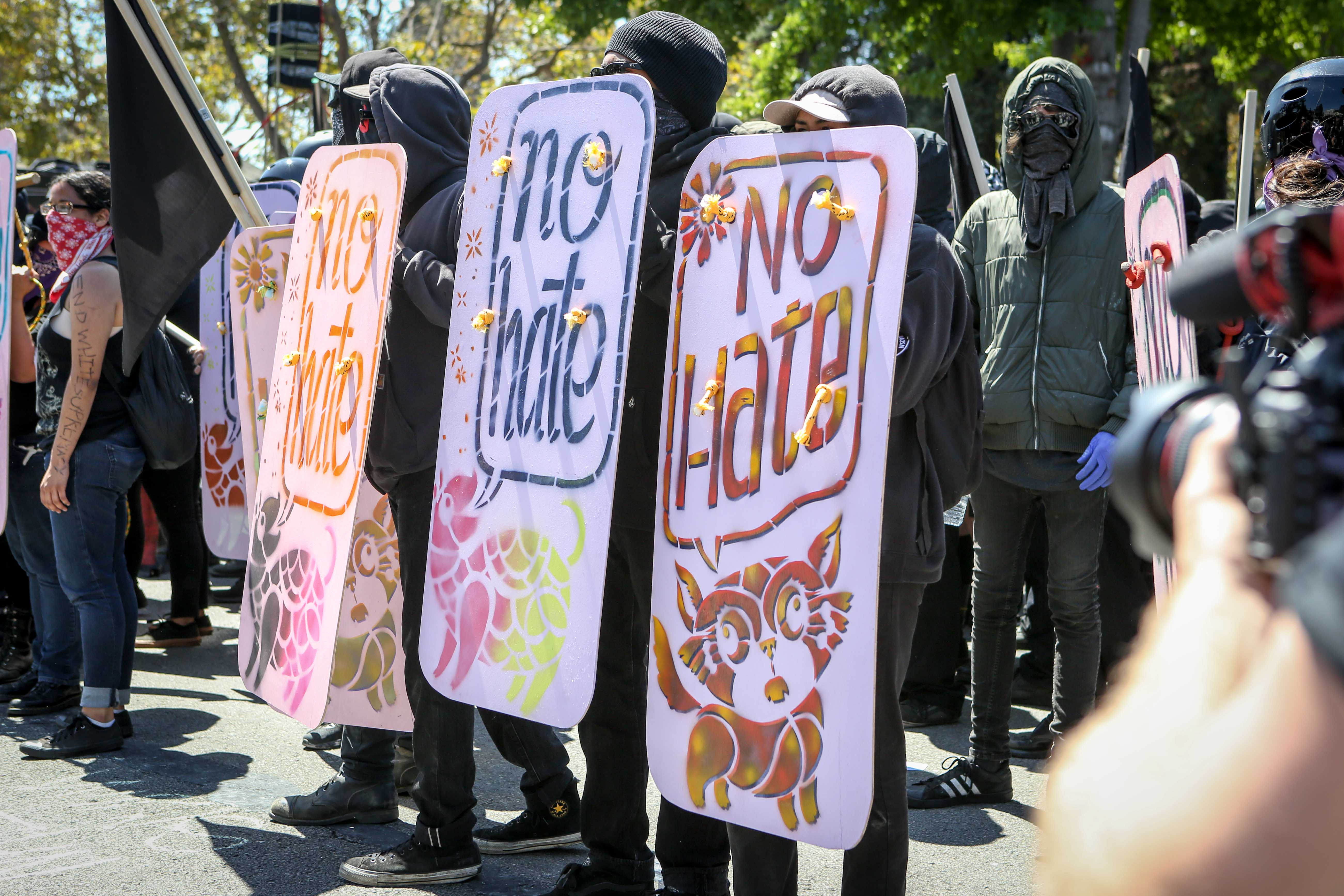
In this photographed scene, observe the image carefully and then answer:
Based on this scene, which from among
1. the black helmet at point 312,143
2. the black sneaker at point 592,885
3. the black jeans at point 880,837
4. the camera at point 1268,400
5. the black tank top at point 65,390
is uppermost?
the black helmet at point 312,143

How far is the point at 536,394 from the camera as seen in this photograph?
262 cm

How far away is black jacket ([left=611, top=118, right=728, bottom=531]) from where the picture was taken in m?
2.68

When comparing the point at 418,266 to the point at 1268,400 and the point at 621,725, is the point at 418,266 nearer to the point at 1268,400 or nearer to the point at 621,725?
the point at 621,725

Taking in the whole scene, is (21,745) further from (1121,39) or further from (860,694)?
(1121,39)

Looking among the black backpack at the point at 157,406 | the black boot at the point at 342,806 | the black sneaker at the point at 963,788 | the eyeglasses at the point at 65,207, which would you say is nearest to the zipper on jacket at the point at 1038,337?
the black sneaker at the point at 963,788

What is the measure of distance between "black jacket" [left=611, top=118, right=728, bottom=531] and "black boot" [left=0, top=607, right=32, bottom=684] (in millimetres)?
3488

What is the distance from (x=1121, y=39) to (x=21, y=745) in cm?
1152

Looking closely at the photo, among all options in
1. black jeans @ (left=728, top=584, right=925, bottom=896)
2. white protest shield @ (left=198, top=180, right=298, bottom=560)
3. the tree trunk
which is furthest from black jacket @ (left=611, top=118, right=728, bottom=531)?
the tree trunk

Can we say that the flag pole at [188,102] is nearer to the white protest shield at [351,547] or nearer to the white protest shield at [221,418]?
the white protest shield at [351,547]

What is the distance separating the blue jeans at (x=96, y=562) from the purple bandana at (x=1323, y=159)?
3.55 m

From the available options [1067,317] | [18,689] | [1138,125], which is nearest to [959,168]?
[1138,125]

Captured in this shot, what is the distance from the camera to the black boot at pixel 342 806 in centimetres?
337

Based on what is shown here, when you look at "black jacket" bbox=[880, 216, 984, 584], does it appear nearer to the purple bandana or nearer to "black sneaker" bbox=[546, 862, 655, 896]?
the purple bandana

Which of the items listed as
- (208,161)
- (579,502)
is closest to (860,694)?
(579,502)
